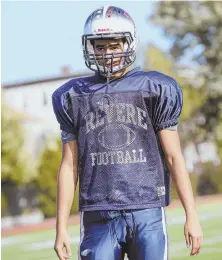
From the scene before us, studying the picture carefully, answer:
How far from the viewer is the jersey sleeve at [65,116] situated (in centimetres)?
365

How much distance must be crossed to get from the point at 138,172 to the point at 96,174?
6.7 inches

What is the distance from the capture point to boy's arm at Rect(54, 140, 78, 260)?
3.62 metres

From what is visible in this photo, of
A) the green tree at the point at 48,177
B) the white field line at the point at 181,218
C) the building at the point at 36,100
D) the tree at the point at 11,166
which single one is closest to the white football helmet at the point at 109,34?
the white field line at the point at 181,218

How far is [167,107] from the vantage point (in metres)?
3.56

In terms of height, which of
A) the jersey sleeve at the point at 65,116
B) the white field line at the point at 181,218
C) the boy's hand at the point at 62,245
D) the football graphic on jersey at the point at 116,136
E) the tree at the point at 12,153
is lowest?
the white field line at the point at 181,218

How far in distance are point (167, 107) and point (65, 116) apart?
43 cm

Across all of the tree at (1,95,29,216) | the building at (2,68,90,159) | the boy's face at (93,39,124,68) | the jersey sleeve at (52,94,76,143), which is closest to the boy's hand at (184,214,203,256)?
the jersey sleeve at (52,94,76,143)

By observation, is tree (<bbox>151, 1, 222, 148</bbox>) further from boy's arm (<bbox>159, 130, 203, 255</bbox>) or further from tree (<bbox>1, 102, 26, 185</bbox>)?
boy's arm (<bbox>159, 130, 203, 255</bbox>)

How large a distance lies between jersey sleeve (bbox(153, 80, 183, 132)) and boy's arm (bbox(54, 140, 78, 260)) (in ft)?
1.21

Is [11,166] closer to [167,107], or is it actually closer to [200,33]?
[200,33]

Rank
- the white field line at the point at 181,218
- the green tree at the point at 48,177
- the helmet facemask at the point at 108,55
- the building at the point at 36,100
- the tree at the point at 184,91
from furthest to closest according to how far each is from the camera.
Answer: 1. the building at the point at 36,100
2. the tree at the point at 184,91
3. the green tree at the point at 48,177
4. the white field line at the point at 181,218
5. the helmet facemask at the point at 108,55

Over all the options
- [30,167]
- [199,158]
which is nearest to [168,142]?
[30,167]

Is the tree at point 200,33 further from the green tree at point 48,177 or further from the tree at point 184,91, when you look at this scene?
the green tree at point 48,177

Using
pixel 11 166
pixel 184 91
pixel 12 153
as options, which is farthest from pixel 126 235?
pixel 184 91
